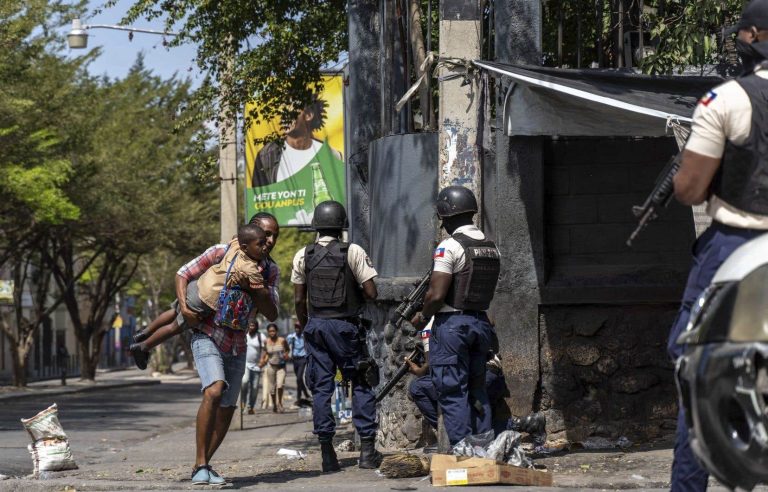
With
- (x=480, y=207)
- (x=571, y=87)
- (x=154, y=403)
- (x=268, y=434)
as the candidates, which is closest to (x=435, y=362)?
(x=480, y=207)

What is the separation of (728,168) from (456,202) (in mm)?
3446

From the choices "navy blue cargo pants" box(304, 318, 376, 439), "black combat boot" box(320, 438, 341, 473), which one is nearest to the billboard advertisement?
"navy blue cargo pants" box(304, 318, 376, 439)

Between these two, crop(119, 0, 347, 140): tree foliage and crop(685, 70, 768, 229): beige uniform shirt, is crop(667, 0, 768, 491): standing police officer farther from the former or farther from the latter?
crop(119, 0, 347, 140): tree foliage

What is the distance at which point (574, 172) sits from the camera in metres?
10.0

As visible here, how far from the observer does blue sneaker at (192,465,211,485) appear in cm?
784

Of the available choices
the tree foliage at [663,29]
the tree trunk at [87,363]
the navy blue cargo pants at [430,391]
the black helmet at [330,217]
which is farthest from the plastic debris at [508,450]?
the tree trunk at [87,363]

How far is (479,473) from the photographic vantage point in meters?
7.23

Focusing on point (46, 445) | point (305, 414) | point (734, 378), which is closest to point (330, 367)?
point (46, 445)

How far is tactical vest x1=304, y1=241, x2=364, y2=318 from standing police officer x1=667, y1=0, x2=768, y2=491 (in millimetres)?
4087

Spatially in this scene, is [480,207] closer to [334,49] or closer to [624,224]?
[624,224]

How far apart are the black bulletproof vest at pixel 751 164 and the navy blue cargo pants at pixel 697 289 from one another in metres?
0.11

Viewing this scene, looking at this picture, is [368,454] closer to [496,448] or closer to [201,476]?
[201,476]

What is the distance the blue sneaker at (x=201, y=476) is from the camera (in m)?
7.84

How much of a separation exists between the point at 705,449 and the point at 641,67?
6.44 m
